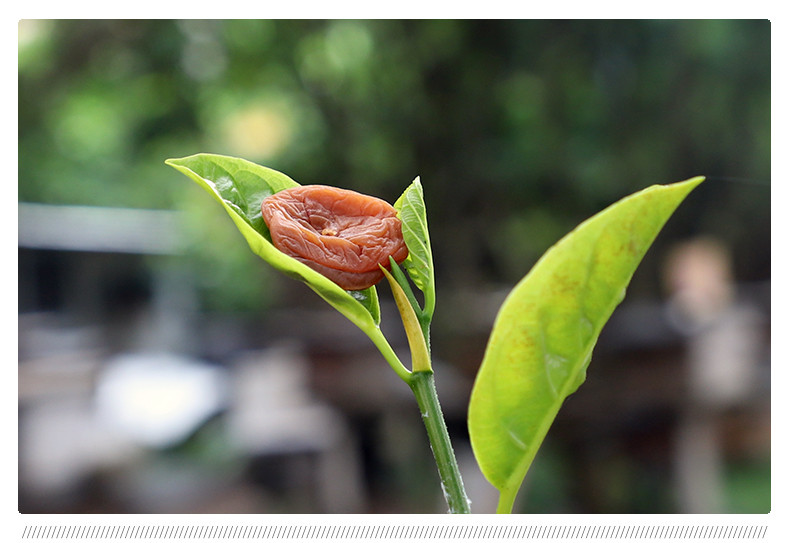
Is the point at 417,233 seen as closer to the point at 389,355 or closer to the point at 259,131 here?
the point at 389,355

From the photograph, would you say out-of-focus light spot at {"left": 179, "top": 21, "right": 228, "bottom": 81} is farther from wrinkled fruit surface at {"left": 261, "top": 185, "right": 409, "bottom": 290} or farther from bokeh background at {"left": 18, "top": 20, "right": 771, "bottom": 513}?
wrinkled fruit surface at {"left": 261, "top": 185, "right": 409, "bottom": 290}

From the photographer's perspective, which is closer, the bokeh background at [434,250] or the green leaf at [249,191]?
the green leaf at [249,191]

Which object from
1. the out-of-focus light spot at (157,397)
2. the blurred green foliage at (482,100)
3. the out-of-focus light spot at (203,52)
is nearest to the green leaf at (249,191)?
the blurred green foliage at (482,100)

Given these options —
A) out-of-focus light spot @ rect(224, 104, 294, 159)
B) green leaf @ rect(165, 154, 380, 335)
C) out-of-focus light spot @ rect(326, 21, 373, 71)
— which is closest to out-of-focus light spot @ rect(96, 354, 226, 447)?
out-of-focus light spot @ rect(224, 104, 294, 159)

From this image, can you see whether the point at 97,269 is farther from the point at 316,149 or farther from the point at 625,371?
the point at 625,371

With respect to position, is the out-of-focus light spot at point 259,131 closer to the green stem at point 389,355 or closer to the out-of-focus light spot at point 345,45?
the out-of-focus light spot at point 345,45
